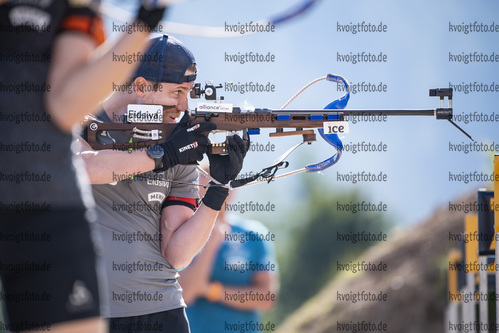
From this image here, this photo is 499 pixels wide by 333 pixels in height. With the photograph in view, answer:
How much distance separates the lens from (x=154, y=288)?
4.23 metres

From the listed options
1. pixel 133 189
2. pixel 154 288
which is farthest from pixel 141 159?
pixel 154 288

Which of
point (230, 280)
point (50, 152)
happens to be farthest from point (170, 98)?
point (50, 152)

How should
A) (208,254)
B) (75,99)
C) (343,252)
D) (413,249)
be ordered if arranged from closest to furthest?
1. (75,99)
2. (208,254)
3. (413,249)
4. (343,252)

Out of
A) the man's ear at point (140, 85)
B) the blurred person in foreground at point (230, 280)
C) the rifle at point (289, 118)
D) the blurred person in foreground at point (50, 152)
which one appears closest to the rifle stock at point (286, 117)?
the rifle at point (289, 118)

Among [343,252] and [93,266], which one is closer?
[93,266]

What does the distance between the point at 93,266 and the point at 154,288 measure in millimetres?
1810

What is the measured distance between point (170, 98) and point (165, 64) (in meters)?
0.22

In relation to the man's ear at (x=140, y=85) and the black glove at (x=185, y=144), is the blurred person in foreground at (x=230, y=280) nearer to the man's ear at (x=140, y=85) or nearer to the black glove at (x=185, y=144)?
the black glove at (x=185, y=144)

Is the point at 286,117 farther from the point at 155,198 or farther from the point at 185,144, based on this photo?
the point at 155,198

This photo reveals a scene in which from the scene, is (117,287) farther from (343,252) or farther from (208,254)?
(343,252)

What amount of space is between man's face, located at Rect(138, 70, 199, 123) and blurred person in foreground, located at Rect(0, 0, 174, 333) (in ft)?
6.96

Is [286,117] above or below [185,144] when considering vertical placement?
above

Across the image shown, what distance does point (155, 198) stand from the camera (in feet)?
14.6

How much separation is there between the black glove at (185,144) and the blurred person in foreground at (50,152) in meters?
1.96
